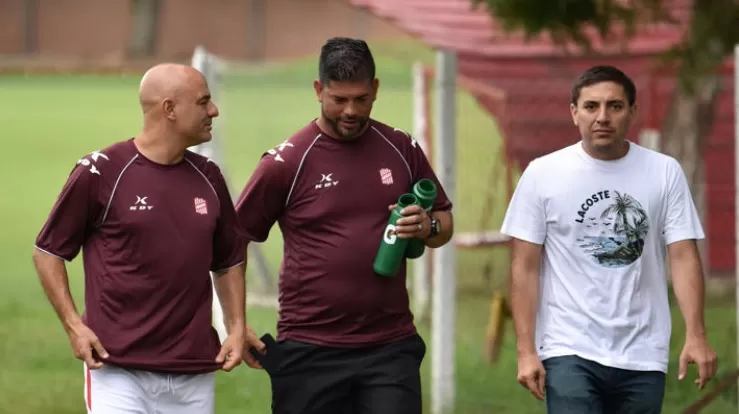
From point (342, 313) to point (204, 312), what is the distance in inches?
22.8

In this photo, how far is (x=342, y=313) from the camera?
6645mm

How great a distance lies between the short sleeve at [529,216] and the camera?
6.43 meters

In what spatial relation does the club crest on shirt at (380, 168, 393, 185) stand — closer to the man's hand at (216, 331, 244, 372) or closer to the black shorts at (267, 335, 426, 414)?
the black shorts at (267, 335, 426, 414)

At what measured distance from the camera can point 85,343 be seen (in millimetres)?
6086

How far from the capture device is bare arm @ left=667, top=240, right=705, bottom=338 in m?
6.40

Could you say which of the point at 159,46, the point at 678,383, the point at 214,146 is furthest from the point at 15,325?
the point at 159,46

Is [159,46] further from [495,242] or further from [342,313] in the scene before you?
[342,313]

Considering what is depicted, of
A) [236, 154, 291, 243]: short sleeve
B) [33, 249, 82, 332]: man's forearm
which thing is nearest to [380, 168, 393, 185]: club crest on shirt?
[236, 154, 291, 243]: short sleeve

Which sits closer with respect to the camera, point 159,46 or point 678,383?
point 678,383

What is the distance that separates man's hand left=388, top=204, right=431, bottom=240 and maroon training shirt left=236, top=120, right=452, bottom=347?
0.17 meters

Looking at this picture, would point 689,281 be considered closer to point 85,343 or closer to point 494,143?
point 85,343

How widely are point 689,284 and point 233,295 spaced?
164 centimetres

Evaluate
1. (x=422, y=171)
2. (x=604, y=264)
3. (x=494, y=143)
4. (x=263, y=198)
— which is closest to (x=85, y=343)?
(x=263, y=198)

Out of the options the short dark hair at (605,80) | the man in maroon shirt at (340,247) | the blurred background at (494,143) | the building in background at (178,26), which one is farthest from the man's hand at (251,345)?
the building in background at (178,26)
